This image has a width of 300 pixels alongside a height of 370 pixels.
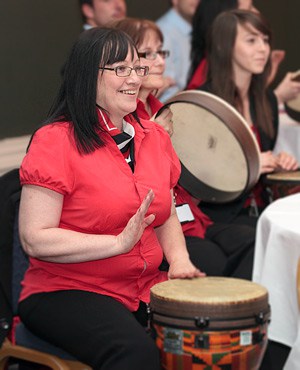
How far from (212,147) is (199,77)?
2.69 ft

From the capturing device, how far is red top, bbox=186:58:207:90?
4.09m

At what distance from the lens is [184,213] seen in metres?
3.09

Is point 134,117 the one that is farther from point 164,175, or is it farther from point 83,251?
point 83,251

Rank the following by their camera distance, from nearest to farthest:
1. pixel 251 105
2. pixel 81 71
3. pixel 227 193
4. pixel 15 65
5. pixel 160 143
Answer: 1. pixel 81 71
2. pixel 160 143
3. pixel 227 193
4. pixel 251 105
5. pixel 15 65

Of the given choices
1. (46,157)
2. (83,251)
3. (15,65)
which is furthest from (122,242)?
(15,65)

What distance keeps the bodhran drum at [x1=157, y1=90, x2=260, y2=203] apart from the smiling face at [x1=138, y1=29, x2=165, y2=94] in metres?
0.13

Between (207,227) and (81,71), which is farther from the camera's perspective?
(207,227)

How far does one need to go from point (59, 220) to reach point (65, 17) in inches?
100

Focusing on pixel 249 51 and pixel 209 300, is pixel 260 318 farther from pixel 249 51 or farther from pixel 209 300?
pixel 249 51

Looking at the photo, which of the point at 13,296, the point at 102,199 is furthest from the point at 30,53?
the point at 102,199

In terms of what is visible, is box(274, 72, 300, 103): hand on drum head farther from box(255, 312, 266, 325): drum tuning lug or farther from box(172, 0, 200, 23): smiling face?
box(255, 312, 266, 325): drum tuning lug

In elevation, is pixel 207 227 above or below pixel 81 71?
below

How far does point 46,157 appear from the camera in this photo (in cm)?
237

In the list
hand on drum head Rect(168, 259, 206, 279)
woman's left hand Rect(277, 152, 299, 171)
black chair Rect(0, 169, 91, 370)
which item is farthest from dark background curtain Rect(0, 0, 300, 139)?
hand on drum head Rect(168, 259, 206, 279)
